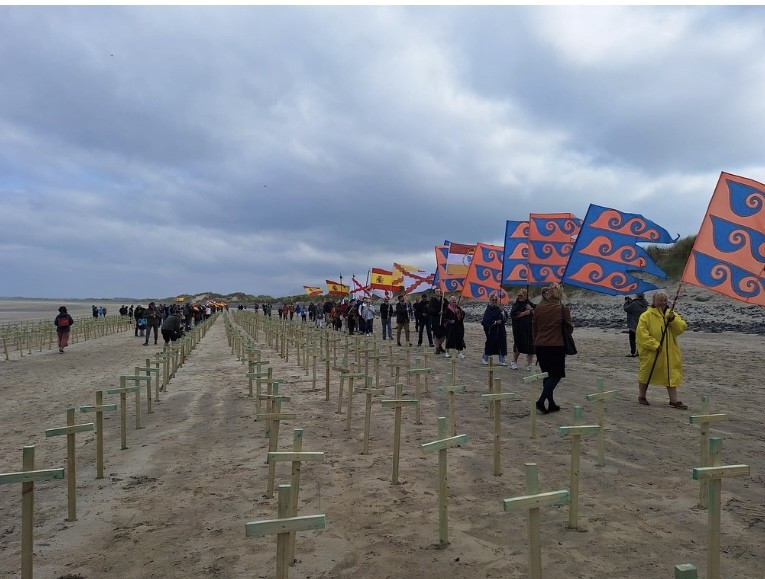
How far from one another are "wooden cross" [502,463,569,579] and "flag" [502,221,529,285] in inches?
428

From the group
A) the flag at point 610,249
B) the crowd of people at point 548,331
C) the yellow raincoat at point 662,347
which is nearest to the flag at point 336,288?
the crowd of people at point 548,331

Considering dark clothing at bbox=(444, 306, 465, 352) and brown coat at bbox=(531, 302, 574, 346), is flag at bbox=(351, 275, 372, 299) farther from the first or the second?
brown coat at bbox=(531, 302, 574, 346)

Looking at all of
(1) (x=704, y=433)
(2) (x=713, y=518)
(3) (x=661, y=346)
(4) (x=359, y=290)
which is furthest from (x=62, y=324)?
(2) (x=713, y=518)

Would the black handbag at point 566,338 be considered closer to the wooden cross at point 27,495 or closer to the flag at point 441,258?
the wooden cross at point 27,495

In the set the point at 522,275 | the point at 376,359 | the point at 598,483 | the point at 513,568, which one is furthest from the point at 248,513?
the point at 522,275

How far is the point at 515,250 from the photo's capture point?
13758mm

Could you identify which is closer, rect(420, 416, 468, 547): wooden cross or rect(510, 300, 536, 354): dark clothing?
rect(420, 416, 468, 547): wooden cross

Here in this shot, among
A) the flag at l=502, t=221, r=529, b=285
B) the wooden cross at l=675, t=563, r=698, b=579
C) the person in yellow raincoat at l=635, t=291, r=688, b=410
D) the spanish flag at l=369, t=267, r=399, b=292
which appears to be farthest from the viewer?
the spanish flag at l=369, t=267, r=399, b=292

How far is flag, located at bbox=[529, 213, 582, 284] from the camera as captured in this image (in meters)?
12.2

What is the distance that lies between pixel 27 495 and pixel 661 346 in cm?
736

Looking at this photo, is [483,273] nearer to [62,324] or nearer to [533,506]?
[533,506]

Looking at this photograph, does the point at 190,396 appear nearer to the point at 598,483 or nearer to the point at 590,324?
the point at 598,483

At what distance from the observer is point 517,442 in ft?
20.1

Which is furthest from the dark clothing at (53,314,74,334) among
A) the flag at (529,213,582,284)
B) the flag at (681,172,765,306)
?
the flag at (681,172,765,306)
